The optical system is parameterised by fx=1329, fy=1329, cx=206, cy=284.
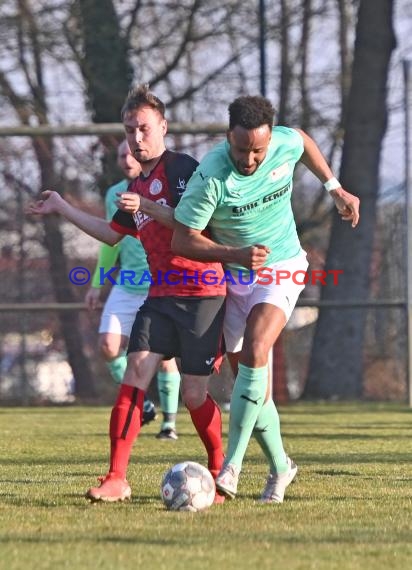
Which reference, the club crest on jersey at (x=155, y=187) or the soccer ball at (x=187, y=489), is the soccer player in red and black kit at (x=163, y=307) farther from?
the soccer ball at (x=187, y=489)

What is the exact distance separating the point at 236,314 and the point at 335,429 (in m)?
4.86

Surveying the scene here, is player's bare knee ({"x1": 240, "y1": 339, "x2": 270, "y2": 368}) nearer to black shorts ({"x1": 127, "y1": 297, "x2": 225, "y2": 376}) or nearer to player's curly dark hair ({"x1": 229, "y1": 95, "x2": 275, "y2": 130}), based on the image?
black shorts ({"x1": 127, "y1": 297, "x2": 225, "y2": 376})

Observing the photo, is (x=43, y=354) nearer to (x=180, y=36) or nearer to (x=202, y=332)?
(x=180, y=36)

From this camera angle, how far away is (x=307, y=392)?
52.9 feet

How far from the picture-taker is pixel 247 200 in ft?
19.0

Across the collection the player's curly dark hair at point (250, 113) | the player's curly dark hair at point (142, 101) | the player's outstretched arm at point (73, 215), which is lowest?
the player's outstretched arm at point (73, 215)

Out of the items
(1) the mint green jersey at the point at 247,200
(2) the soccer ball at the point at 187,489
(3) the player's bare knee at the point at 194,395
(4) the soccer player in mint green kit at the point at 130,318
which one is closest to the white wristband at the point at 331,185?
(1) the mint green jersey at the point at 247,200

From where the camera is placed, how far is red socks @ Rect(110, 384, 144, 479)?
588 centimetres

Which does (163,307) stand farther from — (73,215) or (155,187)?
(73,215)

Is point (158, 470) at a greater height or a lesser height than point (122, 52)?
lesser

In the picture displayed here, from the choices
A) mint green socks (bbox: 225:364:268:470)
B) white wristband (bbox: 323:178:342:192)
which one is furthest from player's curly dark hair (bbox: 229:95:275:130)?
mint green socks (bbox: 225:364:268:470)

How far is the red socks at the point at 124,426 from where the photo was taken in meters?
5.88

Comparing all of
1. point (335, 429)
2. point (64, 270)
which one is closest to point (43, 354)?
point (64, 270)

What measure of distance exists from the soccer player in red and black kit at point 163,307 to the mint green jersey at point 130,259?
3.38 meters
